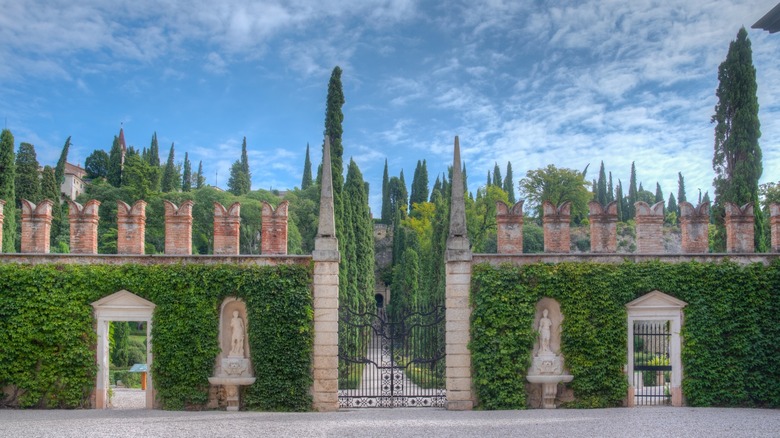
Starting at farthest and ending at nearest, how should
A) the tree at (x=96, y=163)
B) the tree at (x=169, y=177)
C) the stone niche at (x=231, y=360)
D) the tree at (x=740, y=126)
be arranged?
the tree at (x=96, y=163) < the tree at (x=169, y=177) < the tree at (x=740, y=126) < the stone niche at (x=231, y=360)

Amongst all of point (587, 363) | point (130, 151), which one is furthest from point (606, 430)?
point (130, 151)

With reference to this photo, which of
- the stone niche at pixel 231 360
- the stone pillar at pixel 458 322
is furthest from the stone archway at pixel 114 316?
the stone pillar at pixel 458 322

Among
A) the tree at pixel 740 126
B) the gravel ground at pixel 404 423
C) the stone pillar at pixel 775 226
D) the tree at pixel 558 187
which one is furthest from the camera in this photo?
the tree at pixel 558 187

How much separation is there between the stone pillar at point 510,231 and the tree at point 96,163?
215 ft

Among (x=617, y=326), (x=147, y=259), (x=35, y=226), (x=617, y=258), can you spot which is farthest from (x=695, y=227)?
(x=35, y=226)

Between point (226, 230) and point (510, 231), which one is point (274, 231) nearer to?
point (226, 230)

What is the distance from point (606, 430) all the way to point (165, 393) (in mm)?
8233

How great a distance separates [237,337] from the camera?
12.5 metres

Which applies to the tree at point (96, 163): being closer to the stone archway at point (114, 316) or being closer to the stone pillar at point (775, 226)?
the stone archway at point (114, 316)

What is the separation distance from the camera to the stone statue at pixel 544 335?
12578 mm

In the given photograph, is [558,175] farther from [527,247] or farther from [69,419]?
[69,419]

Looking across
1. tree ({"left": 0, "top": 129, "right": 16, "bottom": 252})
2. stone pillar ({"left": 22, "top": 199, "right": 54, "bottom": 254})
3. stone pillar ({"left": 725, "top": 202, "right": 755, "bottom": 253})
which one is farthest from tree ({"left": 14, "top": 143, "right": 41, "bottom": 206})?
stone pillar ({"left": 725, "top": 202, "right": 755, "bottom": 253})

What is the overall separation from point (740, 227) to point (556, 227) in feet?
12.6

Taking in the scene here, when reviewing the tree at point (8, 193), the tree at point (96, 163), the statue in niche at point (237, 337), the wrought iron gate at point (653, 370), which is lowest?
the wrought iron gate at point (653, 370)
